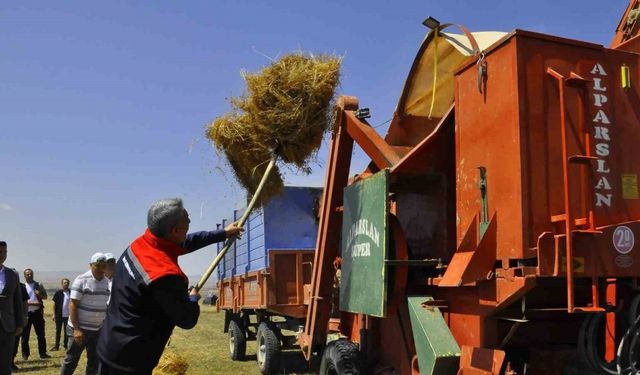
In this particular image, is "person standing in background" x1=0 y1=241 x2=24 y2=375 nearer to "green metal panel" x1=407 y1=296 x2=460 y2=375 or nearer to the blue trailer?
the blue trailer

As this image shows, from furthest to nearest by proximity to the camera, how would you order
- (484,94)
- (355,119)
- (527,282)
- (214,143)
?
(214,143), (355,119), (484,94), (527,282)

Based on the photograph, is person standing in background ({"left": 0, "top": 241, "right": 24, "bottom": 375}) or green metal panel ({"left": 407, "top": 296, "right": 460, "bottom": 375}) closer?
green metal panel ({"left": 407, "top": 296, "right": 460, "bottom": 375})

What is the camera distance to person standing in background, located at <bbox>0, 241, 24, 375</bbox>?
625cm

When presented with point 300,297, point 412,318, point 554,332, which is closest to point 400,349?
point 412,318

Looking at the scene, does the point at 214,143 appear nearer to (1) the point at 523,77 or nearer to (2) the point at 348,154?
(2) the point at 348,154

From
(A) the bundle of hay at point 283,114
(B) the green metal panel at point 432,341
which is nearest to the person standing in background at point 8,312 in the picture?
(A) the bundle of hay at point 283,114

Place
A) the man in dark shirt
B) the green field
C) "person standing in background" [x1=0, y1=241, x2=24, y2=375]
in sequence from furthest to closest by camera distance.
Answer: the green field, "person standing in background" [x1=0, y1=241, x2=24, y2=375], the man in dark shirt

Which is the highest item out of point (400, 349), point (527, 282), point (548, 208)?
point (548, 208)

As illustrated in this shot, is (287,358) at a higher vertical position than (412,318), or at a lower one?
lower

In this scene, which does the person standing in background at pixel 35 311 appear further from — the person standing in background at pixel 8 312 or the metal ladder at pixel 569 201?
the metal ladder at pixel 569 201

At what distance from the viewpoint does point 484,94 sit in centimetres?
392

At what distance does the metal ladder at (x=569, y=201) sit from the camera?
3350mm

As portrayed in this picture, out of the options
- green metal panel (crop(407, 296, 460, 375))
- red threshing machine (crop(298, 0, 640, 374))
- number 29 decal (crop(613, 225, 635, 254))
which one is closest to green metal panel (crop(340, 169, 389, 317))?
red threshing machine (crop(298, 0, 640, 374))

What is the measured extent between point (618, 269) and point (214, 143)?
4.08m
